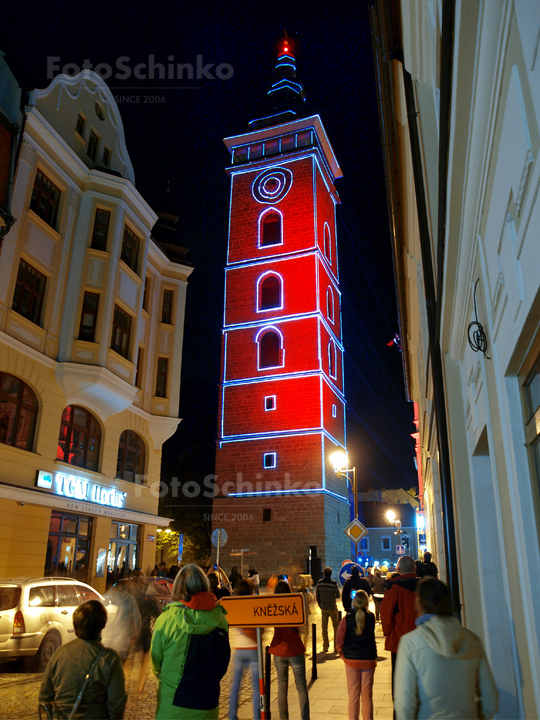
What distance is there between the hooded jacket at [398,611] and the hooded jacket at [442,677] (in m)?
3.57

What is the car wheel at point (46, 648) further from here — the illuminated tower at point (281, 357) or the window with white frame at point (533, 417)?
the illuminated tower at point (281, 357)

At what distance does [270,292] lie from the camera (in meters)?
42.1

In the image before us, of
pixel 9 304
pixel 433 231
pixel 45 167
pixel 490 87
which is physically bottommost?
pixel 490 87

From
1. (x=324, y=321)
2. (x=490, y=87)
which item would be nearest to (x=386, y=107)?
(x=490, y=87)

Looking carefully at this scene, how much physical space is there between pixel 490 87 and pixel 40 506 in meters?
18.0

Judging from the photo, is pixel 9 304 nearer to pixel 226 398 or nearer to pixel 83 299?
pixel 83 299

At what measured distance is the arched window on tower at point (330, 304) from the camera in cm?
4309

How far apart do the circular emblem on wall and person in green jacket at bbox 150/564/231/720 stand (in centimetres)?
4200

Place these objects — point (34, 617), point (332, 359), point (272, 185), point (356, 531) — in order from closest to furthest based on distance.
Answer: point (34, 617), point (356, 531), point (332, 359), point (272, 185)

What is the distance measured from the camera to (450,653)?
3562 mm

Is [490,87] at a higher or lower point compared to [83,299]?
lower

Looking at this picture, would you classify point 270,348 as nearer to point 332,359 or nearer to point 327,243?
point 332,359

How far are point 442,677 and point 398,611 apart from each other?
3.88 meters

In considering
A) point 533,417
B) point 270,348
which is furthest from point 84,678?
point 270,348
